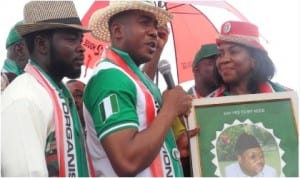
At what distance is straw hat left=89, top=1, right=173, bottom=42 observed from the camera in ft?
10.6

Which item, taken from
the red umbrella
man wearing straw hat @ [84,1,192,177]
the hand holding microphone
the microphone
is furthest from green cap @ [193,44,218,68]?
the hand holding microphone

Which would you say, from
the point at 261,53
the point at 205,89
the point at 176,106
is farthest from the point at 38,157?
the point at 205,89

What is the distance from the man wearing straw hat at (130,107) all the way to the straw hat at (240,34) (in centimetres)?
101

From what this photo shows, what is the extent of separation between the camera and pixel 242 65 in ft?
13.5

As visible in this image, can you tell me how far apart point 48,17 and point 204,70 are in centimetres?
214

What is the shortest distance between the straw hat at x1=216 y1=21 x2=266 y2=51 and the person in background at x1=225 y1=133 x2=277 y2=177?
1170 mm

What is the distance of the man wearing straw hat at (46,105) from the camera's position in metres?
2.69

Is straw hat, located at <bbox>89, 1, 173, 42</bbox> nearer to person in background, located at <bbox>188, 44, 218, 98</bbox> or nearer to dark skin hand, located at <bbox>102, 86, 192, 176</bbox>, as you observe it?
dark skin hand, located at <bbox>102, 86, 192, 176</bbox>

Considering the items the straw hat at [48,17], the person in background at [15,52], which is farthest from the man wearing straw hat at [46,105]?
the person in background at [15,52]

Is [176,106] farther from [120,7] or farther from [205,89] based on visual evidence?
[205,89]

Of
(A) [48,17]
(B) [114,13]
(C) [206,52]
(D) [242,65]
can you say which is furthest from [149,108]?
(C) [206,52]

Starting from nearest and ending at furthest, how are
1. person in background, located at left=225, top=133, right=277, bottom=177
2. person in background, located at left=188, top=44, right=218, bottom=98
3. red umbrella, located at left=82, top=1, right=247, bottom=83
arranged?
person in background, located at left=225, top=133, right=277, bottom=177, person in background, located at left=188, top=44, right=218, bottom=98, red umbrella, located at left=82, top=1, right=247, bottom=83

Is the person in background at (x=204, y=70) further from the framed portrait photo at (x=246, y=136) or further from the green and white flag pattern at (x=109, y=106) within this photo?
the green and white flag pattern at (x=109, y=106)

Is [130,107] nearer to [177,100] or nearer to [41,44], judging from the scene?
[177,100]
